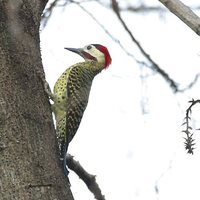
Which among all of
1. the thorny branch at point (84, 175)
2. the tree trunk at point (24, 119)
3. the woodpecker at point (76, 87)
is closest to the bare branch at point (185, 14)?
the tree trunk at point (24, 119)

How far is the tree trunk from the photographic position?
2053mm

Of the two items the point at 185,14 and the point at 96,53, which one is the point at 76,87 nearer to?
the point at 96,53

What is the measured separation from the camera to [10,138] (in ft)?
7.04

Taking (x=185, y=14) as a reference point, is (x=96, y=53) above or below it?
below

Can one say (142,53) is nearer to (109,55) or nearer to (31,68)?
(31,68)

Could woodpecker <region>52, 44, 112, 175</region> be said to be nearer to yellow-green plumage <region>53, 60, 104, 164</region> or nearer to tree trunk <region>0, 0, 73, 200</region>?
yellow-green plumage <region>53, 60, 104, 164</region>

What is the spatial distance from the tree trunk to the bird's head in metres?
2.13

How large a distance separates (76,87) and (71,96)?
0.17m

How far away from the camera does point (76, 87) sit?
4055 mm

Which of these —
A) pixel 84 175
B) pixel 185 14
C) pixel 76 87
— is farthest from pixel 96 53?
pixel 185 14

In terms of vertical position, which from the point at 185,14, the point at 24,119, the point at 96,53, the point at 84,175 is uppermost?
the point at 185,14

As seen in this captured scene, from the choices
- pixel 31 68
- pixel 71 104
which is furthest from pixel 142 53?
pixel 71 104

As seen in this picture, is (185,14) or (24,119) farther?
(24,119)

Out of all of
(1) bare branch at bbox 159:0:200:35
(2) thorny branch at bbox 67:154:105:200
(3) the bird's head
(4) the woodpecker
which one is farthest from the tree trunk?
(3) the bird's head
